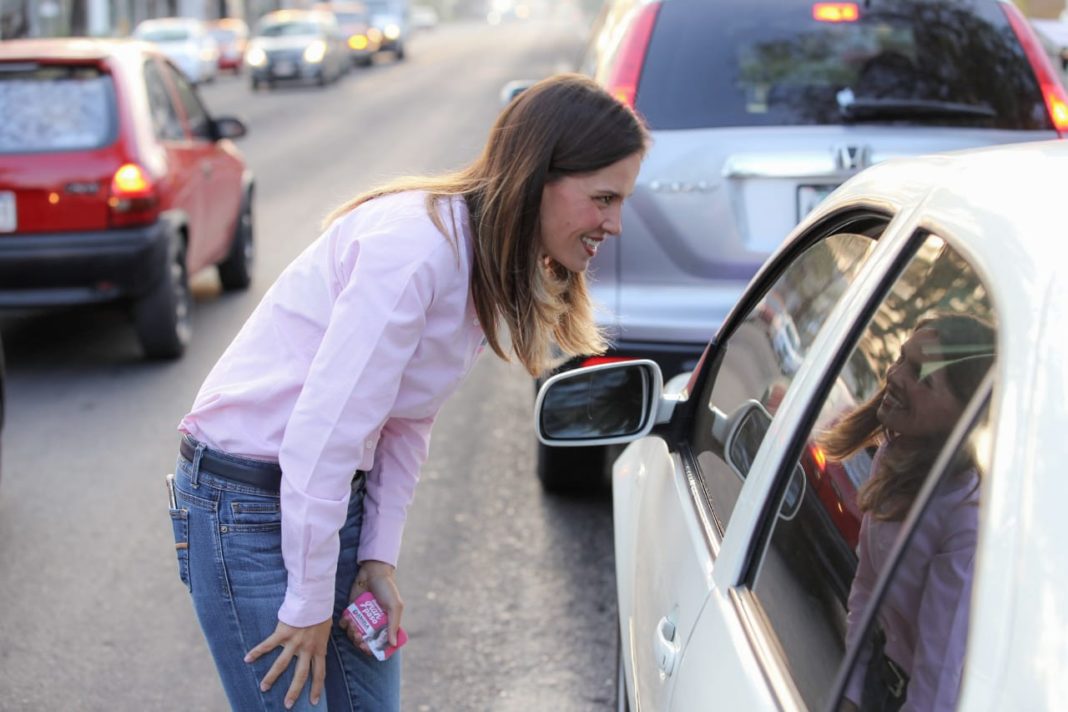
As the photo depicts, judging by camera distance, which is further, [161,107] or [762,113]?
[161,107]

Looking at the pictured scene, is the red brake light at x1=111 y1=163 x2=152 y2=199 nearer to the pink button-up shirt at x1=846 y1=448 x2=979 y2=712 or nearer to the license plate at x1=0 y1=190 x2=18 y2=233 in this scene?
the license plate at x1=0 y1=190 x2=18 y2=233

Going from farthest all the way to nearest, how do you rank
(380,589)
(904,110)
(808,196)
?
1. (904,110)
2. (808,196)
3. (380,589)

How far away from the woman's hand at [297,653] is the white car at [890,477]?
529 mm

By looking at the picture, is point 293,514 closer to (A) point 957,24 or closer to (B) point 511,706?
(B) point 511,706

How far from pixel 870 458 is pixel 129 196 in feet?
20.1

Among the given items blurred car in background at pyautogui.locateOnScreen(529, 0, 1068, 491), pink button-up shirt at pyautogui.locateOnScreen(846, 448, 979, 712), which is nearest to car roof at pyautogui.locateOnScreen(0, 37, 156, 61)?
blurred car in background at pyautogui.locateOnScreen(529, 0, 1068, 491)

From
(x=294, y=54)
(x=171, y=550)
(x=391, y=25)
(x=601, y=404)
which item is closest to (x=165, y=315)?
(x=171, y=550)

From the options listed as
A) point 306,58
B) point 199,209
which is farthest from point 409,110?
point 199,209

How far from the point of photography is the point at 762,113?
16.0 feet

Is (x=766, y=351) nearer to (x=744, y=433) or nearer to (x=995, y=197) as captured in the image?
(x=744, y=433)

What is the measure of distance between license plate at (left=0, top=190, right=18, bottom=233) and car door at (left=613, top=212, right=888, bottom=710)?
17.0 ft

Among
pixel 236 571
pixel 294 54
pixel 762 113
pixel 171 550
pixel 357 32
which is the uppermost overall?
pixel 762 113

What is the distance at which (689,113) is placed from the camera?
4.84 m

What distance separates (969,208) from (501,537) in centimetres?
370
